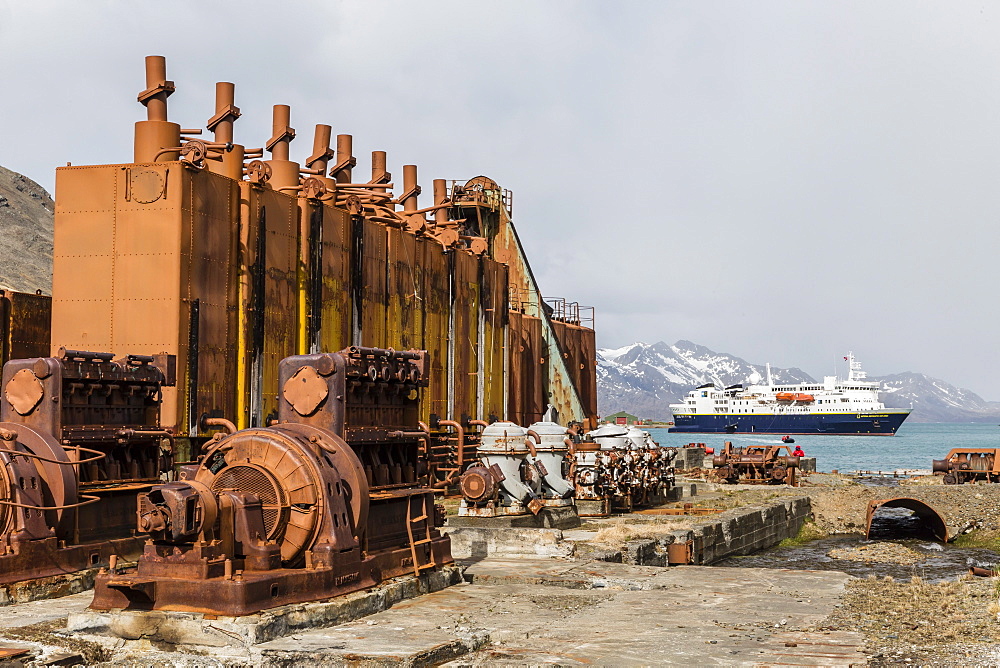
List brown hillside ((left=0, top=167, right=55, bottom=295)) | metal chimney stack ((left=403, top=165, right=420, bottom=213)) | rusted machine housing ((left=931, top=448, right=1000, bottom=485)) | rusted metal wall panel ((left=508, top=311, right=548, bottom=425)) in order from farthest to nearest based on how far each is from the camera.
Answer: brown hillside ((left=0, top=167, right=55, bottom=295)) → rusted machine housing ((left=931, top=448, right=1000, bottom=485)) → rusted metal wall panel ((left=508, top=311, right=548, bottom=425)) → metal chimney stack ((left=403, top=165, right=420, bottom=213))

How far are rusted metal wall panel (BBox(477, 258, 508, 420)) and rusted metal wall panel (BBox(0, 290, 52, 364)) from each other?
562 inches

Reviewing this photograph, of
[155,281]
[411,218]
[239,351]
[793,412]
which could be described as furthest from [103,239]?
[793,412]

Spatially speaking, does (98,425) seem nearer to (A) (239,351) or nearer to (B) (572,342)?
(A) (239,351)

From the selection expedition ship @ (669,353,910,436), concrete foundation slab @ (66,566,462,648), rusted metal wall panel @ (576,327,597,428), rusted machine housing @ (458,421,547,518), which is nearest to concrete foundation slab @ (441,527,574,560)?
rusted machine housing @ (458,421,547,518)

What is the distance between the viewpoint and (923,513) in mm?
36250

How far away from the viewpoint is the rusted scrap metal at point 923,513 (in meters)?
32.9

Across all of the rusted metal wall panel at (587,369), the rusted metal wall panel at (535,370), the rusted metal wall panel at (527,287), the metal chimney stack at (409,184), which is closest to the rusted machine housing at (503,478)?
the metal chimney stack at (409,184)

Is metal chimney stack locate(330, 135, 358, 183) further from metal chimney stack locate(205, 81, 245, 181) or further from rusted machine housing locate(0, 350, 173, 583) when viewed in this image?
rusted machine housing locate(0, 350, 173, 583)

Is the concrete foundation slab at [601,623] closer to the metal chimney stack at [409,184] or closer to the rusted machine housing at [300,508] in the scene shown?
the rusted machine housing at [300,508]

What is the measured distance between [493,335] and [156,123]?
14.4 meters

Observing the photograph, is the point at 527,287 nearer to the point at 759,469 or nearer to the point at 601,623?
the point at 759,469

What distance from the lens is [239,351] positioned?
2202 cm

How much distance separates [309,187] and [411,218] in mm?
5087

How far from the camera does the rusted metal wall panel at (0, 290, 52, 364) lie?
831 inches
